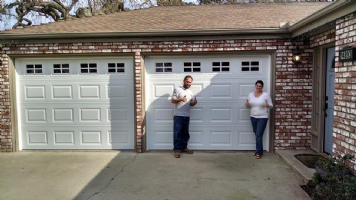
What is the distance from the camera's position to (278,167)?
502cm

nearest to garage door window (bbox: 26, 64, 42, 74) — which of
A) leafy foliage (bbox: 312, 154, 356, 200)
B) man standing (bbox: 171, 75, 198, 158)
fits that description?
man standing (bbox: 171, 75, 198, 158)

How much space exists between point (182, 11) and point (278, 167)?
4874mm

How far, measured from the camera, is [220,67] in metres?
6.04

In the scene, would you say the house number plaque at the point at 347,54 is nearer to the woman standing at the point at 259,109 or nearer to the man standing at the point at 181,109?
the woman standing at the point at 259,109

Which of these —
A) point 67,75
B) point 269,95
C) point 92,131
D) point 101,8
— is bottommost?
point 92,131

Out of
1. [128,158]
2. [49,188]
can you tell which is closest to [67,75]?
[128,158]

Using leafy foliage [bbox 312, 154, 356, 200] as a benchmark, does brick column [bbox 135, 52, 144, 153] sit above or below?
above

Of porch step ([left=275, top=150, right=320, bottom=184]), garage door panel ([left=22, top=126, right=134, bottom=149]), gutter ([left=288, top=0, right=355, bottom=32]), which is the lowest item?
porch step ([left=275, top=150, right=320, bottom=184])

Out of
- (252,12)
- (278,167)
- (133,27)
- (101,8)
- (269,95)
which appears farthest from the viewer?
(101,8)

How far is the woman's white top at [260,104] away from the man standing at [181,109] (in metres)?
1.19

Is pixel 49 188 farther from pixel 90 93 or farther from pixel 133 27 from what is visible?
pixel 133 27

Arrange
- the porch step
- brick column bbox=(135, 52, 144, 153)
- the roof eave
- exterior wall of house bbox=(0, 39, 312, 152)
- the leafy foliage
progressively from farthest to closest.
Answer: brick column bbox=(135, 52, 144, 153) → exterior wall of house bbox=(0, 39, 312, 152) → the roof eave → the porch step → the leafy foliage

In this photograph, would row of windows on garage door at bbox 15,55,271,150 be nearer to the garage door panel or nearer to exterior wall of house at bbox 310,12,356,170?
the garage door panel

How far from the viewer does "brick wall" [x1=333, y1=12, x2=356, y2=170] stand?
363 cm
